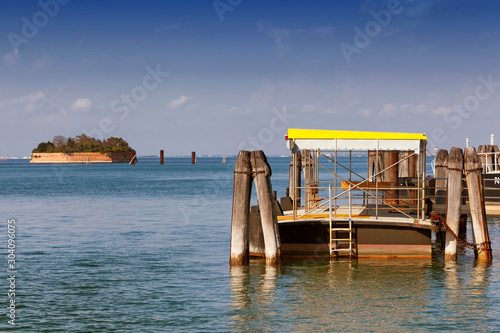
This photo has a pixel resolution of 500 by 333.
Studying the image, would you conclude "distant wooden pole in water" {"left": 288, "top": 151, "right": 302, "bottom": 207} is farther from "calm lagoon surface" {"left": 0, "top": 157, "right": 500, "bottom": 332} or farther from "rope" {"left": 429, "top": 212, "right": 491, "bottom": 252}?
"rope" {"left": 429, "top": 212, "right": 491, "bottom": 252}

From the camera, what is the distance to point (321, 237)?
1970 centimetres

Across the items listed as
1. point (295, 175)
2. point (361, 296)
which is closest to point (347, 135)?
point (295, 175)

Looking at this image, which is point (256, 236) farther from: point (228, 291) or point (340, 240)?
point (228, 291)

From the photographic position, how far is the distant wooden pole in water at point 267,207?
59.7 feet

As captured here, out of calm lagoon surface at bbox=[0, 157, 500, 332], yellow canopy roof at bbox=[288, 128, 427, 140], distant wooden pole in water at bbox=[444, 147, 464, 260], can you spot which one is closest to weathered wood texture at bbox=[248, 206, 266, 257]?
calm lagoon surface at bbox=[0, 157, 500, 332]

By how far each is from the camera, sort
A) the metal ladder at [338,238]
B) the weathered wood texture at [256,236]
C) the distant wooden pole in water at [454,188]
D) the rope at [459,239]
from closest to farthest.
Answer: the distant wooden pole in water at [454,188] → the rope at [459,239] → the metal ladder at [338,238] → the weathered wood texture at [256,236]

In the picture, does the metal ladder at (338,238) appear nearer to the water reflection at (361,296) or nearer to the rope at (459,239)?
the water reflection at (361,296)

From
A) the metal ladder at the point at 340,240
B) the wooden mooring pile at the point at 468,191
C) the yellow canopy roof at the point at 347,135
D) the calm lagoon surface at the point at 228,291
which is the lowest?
the calm lagoon surface at the point at 228,291

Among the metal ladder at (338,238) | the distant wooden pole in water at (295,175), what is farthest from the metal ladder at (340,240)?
the distant wooden pole in water at (295,175)

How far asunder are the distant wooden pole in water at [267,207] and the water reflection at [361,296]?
1.56 ft

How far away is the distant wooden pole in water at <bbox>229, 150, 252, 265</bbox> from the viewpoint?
1817 centimetres

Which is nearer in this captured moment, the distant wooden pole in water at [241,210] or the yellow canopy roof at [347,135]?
the distant wooden pole in water at [241,210]

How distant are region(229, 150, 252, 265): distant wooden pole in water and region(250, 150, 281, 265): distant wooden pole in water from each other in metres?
0.23

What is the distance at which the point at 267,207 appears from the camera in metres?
18.2
